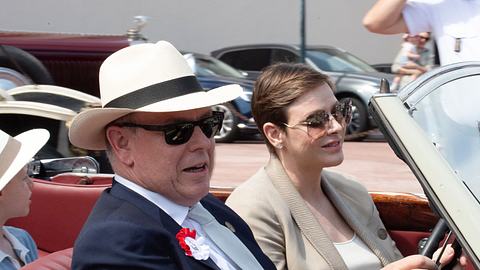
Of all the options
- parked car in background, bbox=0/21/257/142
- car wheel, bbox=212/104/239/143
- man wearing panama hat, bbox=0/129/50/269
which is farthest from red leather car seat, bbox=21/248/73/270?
car wheel, bbox=212/104/239/143

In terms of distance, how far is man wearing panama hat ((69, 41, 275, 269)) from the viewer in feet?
7.48

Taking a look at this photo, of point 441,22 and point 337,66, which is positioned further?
point 337,66

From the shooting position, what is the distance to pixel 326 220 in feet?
10.8

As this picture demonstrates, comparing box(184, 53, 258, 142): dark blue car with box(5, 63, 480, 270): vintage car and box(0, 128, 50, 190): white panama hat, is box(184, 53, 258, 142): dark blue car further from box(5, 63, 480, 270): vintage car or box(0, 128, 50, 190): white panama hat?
box(5, 63, 480, 270): vintage car

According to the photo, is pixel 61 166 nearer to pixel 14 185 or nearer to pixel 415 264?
pixel 14 185

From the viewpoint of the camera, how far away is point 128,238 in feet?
7.36

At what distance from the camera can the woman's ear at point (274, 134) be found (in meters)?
3.30

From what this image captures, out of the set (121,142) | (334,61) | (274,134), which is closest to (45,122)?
(274,134)

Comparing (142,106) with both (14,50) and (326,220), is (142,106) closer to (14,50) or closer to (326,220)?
(326,220)

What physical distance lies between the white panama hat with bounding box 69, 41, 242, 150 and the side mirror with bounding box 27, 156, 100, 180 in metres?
2.08

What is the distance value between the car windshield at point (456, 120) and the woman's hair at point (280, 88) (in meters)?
0.66

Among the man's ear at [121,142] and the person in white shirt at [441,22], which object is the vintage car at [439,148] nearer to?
the man's ear at [121,142]

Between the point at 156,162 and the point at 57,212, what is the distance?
1894mm

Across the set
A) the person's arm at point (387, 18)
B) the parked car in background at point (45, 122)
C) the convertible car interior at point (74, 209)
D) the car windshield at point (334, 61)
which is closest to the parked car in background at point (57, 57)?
the parked car in background at point (45, 122)
